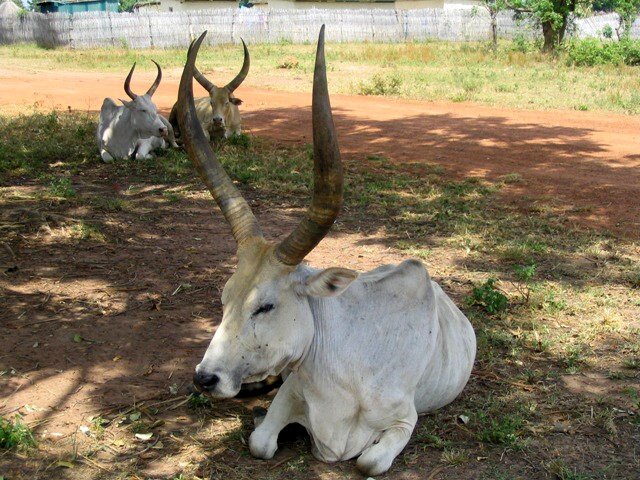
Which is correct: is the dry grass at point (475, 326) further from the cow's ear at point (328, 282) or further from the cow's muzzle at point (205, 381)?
the cow's ear at point (328, 282)

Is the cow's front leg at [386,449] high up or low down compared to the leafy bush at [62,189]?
down

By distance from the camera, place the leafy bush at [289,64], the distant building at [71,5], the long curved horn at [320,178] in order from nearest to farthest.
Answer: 1. the long curved horn at [320,178]
2. the leafy bush at [289,64]
3. the distant building at [71,5]

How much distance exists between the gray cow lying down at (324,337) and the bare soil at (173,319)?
16 centimetres

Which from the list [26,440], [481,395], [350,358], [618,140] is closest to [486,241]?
[481,395]

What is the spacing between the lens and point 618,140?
1132 centimetres

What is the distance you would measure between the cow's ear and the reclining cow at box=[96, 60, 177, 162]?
7246 mm

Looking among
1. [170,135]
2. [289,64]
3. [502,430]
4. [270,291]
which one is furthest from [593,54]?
[270,291]

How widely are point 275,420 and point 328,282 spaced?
0.78m

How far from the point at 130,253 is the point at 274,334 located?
10.5 feet

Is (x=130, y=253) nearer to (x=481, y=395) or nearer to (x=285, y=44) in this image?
(x=481, y=395)

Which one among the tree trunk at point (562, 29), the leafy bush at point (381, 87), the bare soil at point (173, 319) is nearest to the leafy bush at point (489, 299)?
the bare soil at point (173, 319)

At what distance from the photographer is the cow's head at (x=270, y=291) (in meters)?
3.24

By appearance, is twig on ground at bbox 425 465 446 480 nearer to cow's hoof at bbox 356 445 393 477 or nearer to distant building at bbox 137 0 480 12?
cow's hoof at bbox 356 445 393 477

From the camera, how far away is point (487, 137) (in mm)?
11625
